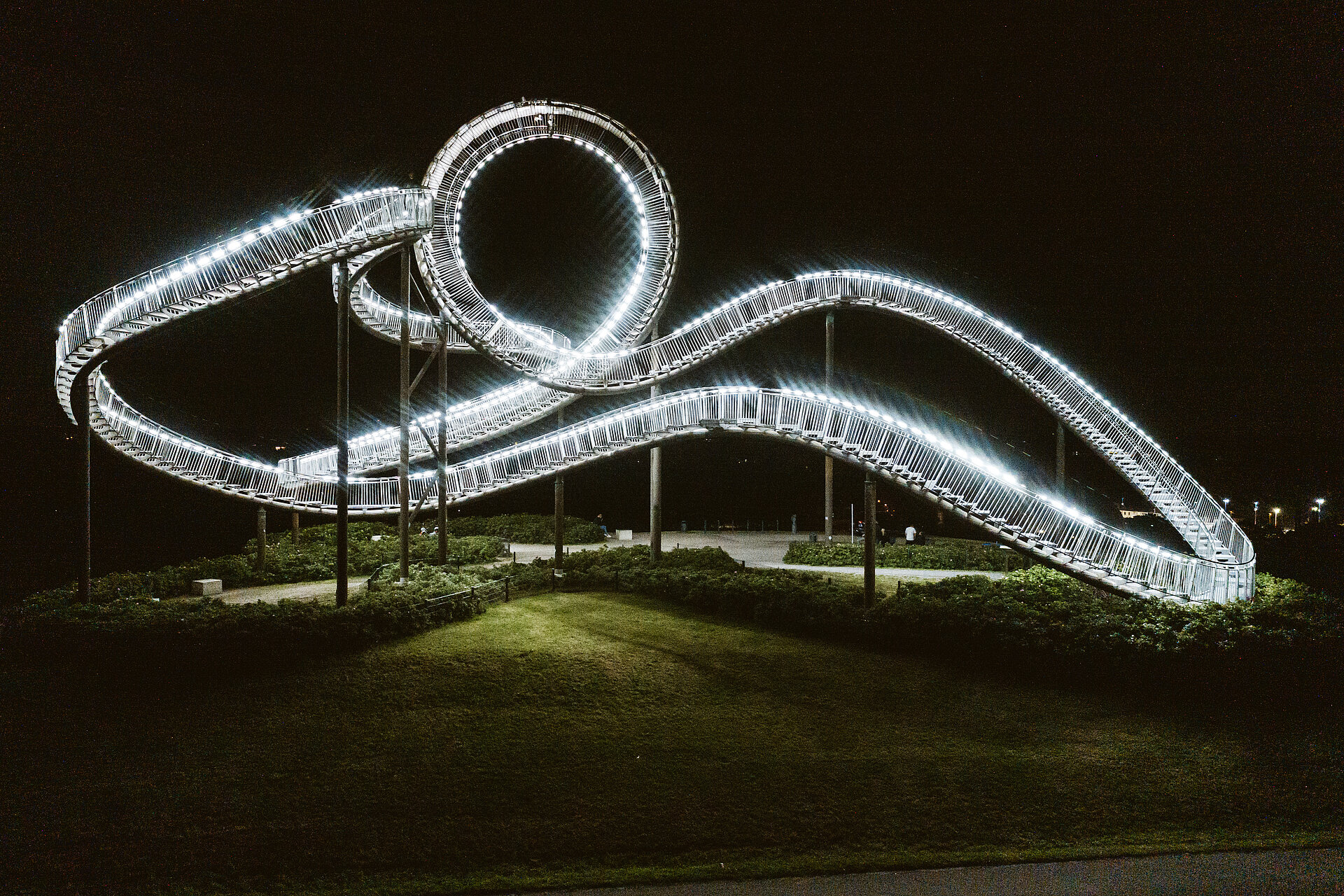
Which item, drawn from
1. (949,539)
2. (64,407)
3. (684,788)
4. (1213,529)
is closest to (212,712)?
(684,788)

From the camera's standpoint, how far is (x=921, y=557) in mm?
23875

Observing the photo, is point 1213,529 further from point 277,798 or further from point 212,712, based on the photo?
point 212,712

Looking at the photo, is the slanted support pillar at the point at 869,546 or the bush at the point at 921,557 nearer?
the slanted support pillar at the point at 869,546

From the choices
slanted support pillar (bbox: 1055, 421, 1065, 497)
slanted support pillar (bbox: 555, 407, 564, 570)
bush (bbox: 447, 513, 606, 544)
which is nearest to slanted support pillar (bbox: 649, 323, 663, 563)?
slanted support pillar (bbox: 555, 407, 564, 570)

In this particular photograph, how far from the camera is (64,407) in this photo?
52.0 feet

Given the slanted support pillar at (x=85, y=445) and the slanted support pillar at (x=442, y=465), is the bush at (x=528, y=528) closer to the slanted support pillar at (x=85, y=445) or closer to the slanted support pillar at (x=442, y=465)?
the slanted support pillar at (x=442, y=465)

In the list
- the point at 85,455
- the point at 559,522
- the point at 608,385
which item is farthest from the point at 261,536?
the point at 608,385

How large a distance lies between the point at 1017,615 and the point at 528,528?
75.4 feet

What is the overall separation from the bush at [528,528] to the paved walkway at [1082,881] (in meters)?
23.4

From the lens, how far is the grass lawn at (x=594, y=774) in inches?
285


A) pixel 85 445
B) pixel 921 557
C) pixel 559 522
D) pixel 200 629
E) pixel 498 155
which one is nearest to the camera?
pixel 200 629

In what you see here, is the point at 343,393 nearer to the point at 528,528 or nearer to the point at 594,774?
the point at 594,774

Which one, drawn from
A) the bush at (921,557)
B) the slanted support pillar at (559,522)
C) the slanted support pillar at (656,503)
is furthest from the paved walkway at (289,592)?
the bush at (921,557)

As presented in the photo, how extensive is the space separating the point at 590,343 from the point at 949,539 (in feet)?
57.7
